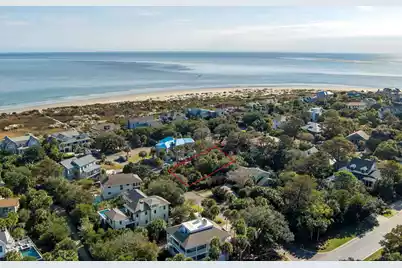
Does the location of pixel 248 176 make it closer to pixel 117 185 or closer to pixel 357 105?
pixel 117 185

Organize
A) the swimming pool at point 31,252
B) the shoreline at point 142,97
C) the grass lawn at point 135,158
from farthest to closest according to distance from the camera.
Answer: the shoreline at point 142,97, the grass lawn at point 135,158, the swimming pool at point 31,252

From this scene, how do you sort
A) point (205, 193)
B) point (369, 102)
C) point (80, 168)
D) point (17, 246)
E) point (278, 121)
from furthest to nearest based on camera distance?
1. point (369, 102)
2. point (278, 121)
3. point (80, 168)
4. point (205, 193)
5. point (17, 246)

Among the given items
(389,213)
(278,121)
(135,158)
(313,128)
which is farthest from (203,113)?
(389,213)

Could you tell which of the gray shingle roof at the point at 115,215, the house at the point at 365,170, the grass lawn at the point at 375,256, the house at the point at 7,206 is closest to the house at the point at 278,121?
the house at the point at 365,170

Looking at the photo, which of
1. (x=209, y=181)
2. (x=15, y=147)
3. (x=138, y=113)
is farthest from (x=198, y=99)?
Answer: (x=209, y=181)

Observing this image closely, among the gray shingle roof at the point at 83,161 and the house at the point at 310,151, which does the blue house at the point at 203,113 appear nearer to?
the house at the point at 310,151

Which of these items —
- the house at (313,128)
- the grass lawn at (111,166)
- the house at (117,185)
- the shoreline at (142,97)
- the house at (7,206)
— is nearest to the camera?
the house at (7,206)
